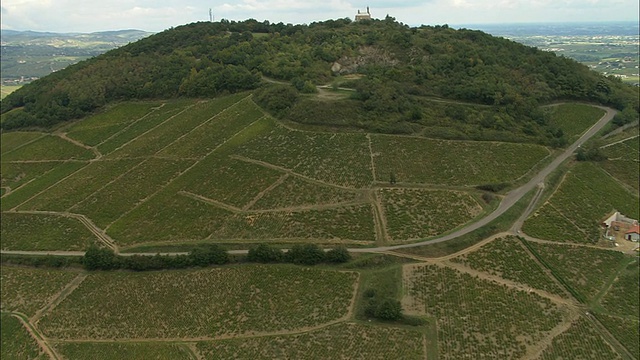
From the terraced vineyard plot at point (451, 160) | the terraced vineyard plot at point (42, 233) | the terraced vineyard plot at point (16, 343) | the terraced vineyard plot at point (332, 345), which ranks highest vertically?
the terraced vineyard plot at point (451, 160)

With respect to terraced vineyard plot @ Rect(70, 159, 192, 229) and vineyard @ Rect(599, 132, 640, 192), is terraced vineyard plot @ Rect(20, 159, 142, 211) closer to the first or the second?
terraced vineyard plot @ Rect(70, 159, 192, 229)

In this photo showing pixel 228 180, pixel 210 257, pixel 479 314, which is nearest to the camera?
pixel 479 314

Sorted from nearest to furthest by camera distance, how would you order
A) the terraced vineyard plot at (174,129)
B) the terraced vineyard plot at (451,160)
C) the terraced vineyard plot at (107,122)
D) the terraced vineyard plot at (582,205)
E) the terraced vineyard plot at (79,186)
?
the terraced vineyard plot at (582,205)
the terraced vineyard plot at (451,160)
the terraced vineyard plot at (79,186)
the terraced vineyard plot at (174,129)
the terraced vineyard plot at (107,122)

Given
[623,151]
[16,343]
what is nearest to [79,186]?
[16,343]

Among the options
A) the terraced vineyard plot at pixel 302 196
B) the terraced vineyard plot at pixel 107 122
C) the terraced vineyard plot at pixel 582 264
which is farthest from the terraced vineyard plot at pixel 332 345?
the terraced vineyard plot at pixel 107 122

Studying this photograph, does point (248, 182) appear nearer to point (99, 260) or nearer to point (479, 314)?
point (99, 260)

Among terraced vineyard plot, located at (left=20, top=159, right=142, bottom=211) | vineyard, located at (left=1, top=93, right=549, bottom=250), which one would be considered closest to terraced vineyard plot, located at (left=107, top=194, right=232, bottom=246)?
vineyard, located at (left=1, top=93, right=549, bottom=250)

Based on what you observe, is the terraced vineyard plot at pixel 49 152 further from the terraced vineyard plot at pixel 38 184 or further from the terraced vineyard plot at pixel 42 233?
the terraced vineyard plot at pixel 42 233
